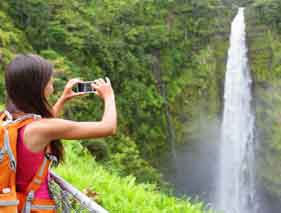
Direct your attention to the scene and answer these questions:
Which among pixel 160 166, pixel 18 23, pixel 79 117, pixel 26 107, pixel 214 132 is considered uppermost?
pixel 18 23

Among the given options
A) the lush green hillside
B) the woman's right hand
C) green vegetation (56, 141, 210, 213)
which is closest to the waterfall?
the lush green hillside

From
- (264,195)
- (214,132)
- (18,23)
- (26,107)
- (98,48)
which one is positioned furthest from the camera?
(214,132)

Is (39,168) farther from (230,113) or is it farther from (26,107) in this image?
(230,113)

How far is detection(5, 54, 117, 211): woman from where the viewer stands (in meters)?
1.77

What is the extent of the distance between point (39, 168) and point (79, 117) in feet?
48.3

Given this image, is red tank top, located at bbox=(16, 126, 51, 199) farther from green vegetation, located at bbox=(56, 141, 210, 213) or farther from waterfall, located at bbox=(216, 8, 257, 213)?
waterfall, located at bbox=(216, 8, 257, 213)

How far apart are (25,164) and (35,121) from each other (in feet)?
0.63

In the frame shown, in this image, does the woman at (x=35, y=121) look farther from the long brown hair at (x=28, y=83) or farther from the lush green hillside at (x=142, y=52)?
the lush green hillside at (x=142, y=52)

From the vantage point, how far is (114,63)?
67.3 feet

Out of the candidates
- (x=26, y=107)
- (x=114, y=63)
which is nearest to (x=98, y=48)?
(x=114, y=63)

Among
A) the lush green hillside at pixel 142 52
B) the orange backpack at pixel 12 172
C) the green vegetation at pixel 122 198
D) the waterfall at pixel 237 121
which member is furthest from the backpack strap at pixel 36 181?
the waterfall at pixel 237 121

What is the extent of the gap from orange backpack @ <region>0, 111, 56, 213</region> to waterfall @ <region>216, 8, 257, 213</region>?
72.5ft

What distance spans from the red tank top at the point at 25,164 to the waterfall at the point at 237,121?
72.6 ft

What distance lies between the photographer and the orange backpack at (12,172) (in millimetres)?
1719
